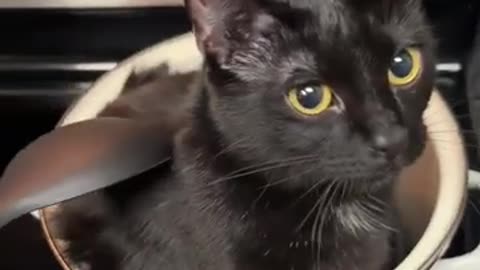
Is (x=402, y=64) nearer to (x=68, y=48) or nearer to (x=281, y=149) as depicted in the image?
(x=281, y=149)

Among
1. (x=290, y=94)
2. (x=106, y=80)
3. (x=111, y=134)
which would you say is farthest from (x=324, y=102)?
(x=106, y=80)

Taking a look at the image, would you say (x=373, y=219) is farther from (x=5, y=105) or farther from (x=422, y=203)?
(x=5, y=105)

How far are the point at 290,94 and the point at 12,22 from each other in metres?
0.51

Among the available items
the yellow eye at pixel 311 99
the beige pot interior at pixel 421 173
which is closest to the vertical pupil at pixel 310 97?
the yellow eye at pixel 311 99

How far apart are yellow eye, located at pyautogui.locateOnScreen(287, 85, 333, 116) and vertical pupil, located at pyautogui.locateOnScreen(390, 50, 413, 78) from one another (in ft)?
0.17

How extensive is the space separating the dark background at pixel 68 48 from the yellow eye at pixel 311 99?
1.40ft

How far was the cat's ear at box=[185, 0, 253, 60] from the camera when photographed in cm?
66

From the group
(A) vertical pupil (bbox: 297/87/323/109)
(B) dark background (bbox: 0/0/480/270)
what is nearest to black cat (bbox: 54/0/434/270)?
(A) vertical pupil (bbox: 297/87/323/109)

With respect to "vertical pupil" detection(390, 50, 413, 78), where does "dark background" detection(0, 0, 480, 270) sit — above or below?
below

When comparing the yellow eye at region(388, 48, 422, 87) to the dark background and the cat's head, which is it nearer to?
the cat's head

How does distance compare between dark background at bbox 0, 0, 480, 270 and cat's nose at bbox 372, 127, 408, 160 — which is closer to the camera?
cat's nose at bbox 372, 127, 408, 160

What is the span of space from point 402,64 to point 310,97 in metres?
0.07

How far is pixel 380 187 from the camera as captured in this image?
0.72 metres

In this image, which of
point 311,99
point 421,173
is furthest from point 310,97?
point 421,173
